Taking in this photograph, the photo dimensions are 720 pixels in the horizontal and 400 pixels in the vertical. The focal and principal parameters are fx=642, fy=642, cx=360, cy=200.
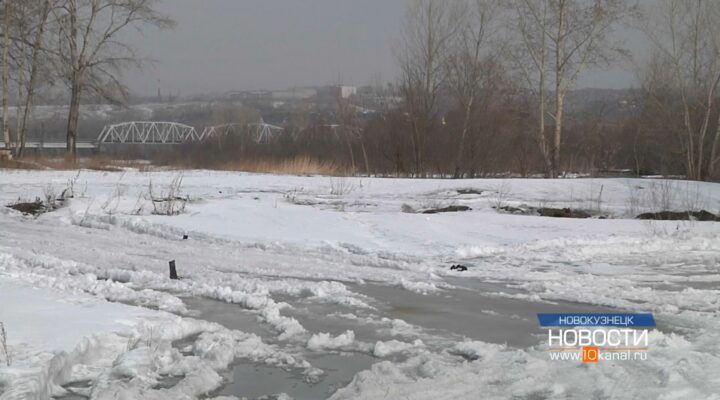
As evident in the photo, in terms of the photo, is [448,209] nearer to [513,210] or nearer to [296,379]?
[513,210]

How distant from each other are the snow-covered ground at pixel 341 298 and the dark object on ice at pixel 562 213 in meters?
0.41

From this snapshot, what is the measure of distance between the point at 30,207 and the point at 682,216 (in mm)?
14895

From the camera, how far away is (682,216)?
1458 centimetres

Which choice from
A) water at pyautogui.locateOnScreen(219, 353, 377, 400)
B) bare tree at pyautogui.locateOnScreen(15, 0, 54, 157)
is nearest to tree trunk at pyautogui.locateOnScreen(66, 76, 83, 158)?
bare tree at pyautogui.locateOnScreen(15, 0, 54, 157)

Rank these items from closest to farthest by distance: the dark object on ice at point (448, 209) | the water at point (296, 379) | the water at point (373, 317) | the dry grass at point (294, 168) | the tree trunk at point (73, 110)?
the water at point (296, 379), the water at point (373, 317), the dark object on ice at point (448, 209), the dry grass at point (294, 168), the tree trunk at point (73, 110)

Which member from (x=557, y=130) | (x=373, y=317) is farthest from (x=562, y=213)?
(x=557, y=130)

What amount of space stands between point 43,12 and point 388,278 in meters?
30.2

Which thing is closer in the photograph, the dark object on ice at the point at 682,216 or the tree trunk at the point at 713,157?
the dark object on ice at the point at 682,216

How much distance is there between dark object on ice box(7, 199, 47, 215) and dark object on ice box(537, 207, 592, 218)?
460 inches

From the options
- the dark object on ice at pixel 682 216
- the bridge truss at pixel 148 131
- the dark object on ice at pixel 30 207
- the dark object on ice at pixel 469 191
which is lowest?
the dark object on ice at pixel 30 207

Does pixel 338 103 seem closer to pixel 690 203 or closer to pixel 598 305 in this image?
pixel 690 203

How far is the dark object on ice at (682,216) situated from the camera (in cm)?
1435

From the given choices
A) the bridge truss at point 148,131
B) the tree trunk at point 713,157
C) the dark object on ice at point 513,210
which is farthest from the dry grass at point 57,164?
the bridge truss at point 148,131

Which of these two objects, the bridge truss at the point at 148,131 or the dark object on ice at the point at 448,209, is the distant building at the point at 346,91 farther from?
the bridge truss at the point at 148,131
